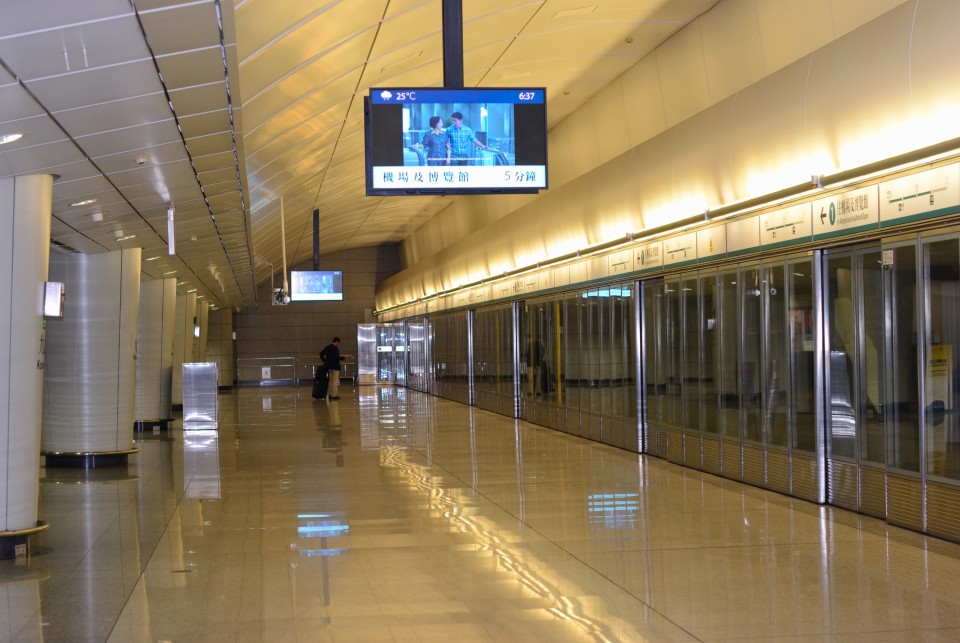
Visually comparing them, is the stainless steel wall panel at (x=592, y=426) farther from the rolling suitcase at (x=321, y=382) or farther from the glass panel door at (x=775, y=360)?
the rolling suitcase at (x=321, y=382)

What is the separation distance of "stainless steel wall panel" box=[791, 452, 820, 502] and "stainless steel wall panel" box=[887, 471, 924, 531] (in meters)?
1.19

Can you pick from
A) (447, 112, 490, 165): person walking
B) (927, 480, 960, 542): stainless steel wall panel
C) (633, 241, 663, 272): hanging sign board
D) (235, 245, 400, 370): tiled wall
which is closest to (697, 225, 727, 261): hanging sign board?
(633, 241, 663, 272): hanging sign board

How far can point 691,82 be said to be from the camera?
45.4ft

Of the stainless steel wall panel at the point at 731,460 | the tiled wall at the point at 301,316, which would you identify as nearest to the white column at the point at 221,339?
the tiled wall at the point at 301,316

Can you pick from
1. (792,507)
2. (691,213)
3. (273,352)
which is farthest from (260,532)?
(273,352)

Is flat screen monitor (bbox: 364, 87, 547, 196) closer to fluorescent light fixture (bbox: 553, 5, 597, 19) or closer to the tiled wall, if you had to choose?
fluorescent light fixture (bbox: 553, 5, 597, 19)

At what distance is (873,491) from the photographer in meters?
9.25

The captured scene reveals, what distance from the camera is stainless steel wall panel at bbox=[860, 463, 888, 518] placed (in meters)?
9.10

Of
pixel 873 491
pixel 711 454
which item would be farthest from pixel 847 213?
pixel 711 454

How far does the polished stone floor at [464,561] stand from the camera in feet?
18.9

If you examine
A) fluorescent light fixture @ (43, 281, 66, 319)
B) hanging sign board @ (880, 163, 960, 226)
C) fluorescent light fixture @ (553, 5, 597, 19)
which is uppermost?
fluorescent light fixture @ (553, 5, 597, 19)

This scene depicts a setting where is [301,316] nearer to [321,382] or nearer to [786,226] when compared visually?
[321,382]

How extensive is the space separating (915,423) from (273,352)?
43.1 meters

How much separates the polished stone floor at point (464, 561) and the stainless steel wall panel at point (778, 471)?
30cm
